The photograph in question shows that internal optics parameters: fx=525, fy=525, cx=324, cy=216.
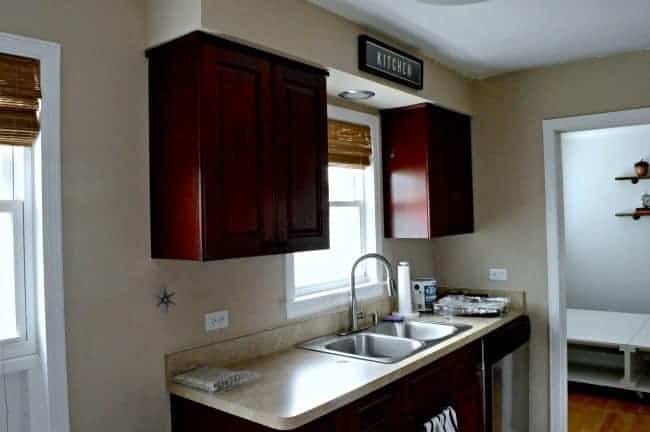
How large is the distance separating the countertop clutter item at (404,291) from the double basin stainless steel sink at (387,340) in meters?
0.17

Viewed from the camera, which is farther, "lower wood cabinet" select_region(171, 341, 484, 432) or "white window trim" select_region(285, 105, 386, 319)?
"white window trim" select_region(285, 105, 386, 319)

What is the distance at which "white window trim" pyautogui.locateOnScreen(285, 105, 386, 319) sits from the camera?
259 centimetres

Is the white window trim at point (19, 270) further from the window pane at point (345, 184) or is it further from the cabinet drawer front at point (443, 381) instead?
the window pane at point (345, 184)

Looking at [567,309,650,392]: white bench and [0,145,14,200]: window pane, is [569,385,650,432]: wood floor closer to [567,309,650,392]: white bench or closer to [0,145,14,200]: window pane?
[567,309,650,392]: white bench

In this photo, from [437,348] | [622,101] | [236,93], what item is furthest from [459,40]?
[437,348]

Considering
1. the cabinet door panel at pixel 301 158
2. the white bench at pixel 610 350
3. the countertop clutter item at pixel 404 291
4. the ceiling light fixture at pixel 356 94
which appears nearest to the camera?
the cabinet door panel at pixel 301 158

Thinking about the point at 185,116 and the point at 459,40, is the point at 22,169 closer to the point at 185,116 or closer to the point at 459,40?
the point at 185,116

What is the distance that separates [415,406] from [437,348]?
29cm

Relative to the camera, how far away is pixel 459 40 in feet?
9.13

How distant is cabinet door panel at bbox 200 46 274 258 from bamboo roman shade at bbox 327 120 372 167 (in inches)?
33.8

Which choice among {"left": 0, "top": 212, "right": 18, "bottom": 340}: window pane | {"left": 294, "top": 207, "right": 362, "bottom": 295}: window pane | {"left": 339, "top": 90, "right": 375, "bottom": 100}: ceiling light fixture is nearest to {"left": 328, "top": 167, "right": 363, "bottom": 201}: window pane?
{"left": 294, "top": 207, "right": 362, "bottom": 295}: window pane

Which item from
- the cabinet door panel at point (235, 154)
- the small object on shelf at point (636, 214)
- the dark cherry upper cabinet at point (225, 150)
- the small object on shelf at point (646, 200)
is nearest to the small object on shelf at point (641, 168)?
the small object on shelf at point (646, 200)

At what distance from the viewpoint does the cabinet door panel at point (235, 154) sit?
1855 mm

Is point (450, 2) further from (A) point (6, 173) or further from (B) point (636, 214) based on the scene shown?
(B) point (636, 214)
